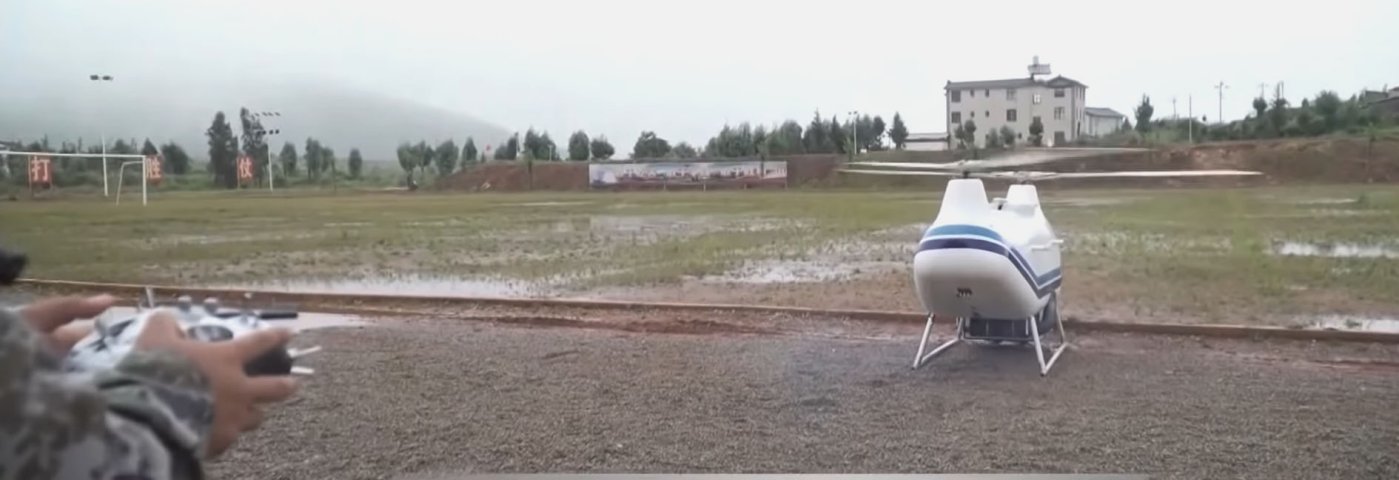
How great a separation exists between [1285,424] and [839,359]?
1.51 metres

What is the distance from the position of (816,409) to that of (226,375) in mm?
2724

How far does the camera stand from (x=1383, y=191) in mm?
4637

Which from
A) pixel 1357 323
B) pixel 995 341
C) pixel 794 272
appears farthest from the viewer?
pixel 794 272

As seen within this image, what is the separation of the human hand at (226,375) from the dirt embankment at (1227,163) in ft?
8.20

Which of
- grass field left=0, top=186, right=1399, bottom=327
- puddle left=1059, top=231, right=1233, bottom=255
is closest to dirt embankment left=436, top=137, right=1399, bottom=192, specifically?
→ grass field left=0, top=186, right=1399, bottom=327

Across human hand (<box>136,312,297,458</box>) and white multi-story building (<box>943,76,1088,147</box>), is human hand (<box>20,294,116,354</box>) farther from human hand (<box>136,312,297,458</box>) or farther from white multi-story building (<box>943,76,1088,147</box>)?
white multi-story building (<box>943,76,1088,147</box>)

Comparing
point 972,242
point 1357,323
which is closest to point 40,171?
point 972,242

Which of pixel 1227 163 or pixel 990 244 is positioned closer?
pixel 990 244

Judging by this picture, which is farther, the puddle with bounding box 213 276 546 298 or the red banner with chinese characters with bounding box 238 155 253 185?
the puddle with bounding box 213 276 546 298

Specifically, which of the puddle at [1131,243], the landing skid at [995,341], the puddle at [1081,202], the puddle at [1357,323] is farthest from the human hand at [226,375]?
the puddle at [1131,243]

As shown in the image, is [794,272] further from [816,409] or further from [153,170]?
[153,170]

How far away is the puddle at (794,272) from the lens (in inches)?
250

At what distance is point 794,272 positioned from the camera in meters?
6.65

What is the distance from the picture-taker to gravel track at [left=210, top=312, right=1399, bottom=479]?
264cm
